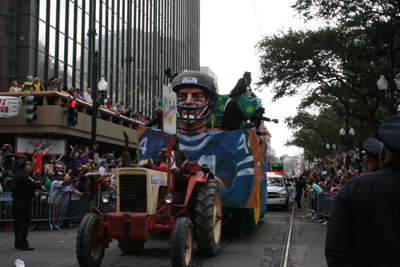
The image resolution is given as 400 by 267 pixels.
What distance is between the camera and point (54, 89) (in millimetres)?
19562

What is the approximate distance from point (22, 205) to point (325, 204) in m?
10.7

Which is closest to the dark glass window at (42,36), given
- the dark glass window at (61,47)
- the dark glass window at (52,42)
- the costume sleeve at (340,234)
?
the dark glass window at (52,42)

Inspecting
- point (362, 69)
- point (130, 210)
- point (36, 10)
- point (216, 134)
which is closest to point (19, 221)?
point (130, 210)

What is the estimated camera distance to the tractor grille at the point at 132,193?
7.14m

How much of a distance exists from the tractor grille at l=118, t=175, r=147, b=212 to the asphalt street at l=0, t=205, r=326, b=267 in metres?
1.27

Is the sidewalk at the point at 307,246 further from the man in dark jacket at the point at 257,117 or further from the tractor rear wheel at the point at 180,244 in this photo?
the man in dark jacket at the point at 257,117

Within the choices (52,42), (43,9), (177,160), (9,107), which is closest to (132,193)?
(177,160)

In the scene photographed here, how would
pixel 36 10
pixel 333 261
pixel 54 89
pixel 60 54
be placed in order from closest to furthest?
pixel 333 261
pixel 54 89
pixel 36 10
pixel 60 54

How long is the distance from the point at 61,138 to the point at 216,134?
12977mm

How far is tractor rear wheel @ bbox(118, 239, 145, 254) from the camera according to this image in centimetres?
869

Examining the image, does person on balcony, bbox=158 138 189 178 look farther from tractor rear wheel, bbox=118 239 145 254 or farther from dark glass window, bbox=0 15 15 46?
dark glass window, bbox=0 15 15 46

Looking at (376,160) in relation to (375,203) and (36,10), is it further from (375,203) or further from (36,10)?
(36,10)

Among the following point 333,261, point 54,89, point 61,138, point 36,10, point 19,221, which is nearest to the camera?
point 333,261

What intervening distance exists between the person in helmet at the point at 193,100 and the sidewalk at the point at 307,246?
11.9 ft
